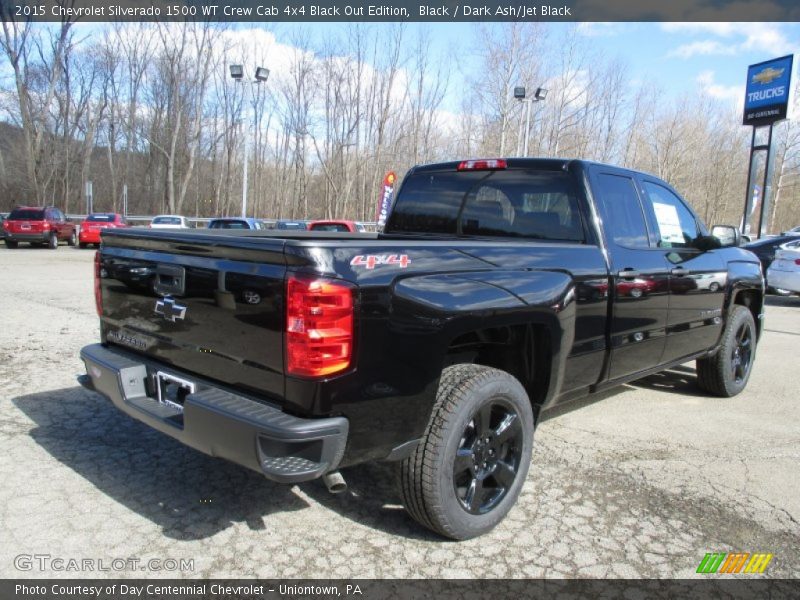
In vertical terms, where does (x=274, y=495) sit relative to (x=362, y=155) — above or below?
below

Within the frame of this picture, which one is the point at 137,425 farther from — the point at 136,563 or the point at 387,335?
the point at 387,335

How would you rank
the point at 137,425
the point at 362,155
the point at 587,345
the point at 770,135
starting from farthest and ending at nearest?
the point at 362,155, the point at 770,135, the point at 137,425, the point at 587,345

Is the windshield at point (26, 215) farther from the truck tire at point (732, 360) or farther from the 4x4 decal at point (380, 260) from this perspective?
the 4x4 decal at point (380, 260)

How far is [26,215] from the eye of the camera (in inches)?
932

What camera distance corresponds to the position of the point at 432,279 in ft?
8.71

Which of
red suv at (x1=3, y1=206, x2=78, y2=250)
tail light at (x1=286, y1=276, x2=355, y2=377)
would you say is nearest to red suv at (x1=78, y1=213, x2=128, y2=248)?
red suv at (x1=3, y1=206, x2=78, y2=250)

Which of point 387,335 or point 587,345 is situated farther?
point 587,345

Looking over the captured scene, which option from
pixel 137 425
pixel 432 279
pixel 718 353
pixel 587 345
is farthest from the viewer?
pixel 718 353

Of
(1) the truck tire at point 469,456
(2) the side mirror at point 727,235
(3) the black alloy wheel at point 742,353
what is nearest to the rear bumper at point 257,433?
(1) the truck tire at point 469,456

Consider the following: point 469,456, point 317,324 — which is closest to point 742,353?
point 469,456

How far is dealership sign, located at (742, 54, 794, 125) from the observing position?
25.5 m

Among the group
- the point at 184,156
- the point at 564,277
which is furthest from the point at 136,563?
the point at 184,156

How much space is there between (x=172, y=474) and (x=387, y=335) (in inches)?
75.2

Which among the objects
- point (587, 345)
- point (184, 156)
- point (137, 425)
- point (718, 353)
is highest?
point (184, 156)
